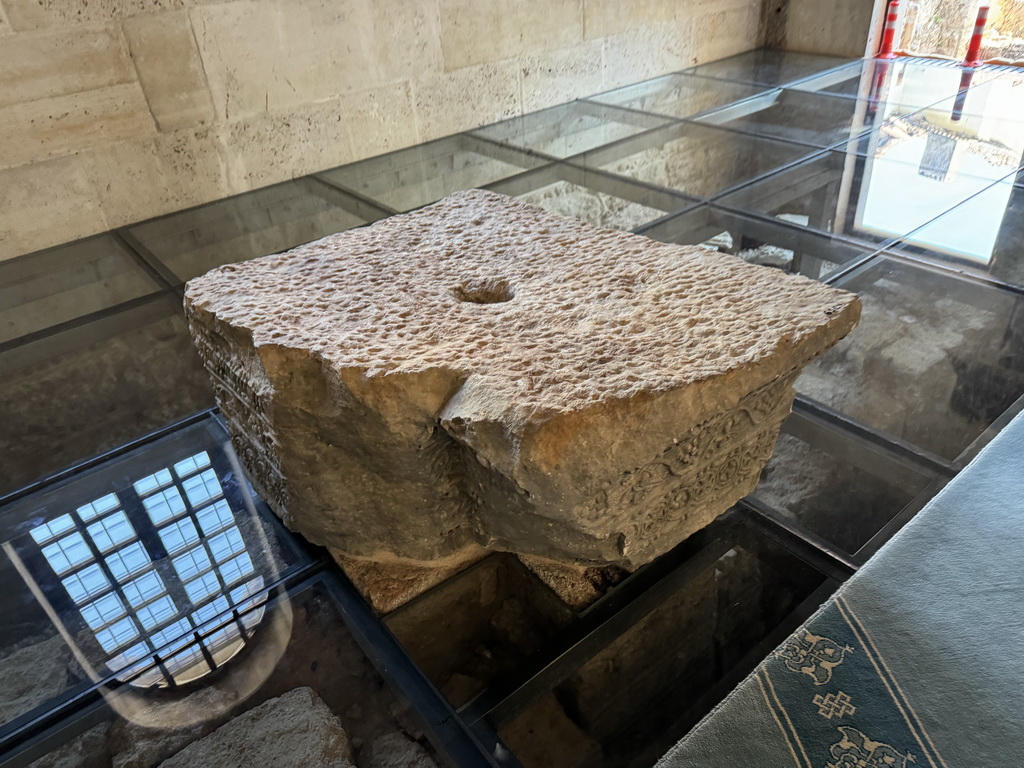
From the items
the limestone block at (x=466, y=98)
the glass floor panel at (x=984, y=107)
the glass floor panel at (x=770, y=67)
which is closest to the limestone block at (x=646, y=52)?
the glass floor panel at (x=770, y=67)

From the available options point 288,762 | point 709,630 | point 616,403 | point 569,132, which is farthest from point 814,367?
point 569,132

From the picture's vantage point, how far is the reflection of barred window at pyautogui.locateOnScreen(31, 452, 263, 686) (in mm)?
1814

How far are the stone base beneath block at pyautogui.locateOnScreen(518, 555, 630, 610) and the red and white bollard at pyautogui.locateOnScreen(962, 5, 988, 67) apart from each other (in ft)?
18.9

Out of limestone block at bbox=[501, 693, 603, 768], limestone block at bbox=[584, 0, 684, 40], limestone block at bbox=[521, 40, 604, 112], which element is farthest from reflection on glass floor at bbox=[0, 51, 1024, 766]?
limestone block at bbox=[584, 0, 684, 40]

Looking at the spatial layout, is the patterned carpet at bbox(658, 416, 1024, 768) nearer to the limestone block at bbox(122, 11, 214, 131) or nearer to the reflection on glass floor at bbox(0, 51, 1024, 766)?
the reflection on glass floor at bbox(0, 51, 1024, 766)

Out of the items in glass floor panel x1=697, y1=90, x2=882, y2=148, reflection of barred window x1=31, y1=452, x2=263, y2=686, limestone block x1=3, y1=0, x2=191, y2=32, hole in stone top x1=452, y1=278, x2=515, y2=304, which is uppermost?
limestone block x1=3, y1=0, x2=191, y2=32

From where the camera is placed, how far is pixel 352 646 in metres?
1.79

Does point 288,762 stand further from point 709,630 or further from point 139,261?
point 139,261

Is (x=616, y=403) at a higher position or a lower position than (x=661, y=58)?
higher

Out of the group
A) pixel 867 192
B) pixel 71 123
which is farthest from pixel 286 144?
pixel 867 192

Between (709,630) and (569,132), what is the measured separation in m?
3.67

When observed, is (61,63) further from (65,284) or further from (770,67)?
(770,67)

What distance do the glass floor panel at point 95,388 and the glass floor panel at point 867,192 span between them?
2.49m

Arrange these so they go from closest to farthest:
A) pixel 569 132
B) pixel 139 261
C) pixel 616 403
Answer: pixel 616 403, pixel 139 261, pixel 569 132
